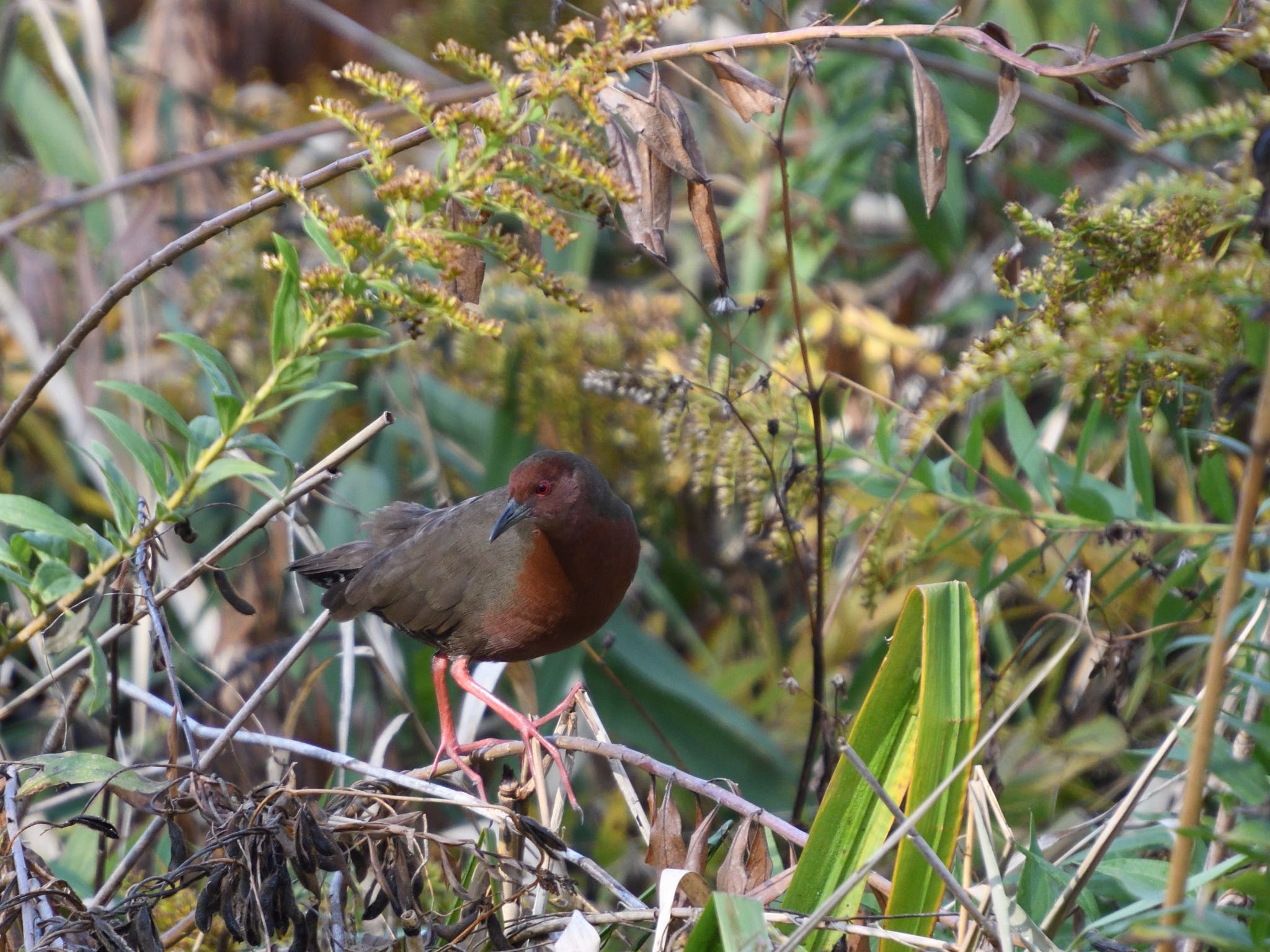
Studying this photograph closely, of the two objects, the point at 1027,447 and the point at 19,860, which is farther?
the point at 1027,447

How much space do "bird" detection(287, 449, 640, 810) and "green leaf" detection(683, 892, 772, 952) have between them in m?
1.23

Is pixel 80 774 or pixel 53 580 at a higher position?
pixel 53 580

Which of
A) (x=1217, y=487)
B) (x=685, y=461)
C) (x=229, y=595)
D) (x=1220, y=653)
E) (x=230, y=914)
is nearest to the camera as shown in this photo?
(x=1220, y=653)

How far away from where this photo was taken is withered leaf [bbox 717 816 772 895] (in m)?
2.06

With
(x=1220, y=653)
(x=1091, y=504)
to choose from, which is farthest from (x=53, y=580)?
(x=1091, y=504)

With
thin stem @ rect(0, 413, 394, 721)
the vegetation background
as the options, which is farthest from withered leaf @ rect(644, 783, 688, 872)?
thin stem @ rect(0, 413, 394, 721)

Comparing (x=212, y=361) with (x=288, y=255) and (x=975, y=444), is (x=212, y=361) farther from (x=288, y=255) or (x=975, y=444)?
(x=975, y=444)

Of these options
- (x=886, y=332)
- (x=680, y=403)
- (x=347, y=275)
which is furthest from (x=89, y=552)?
(x=886, y=332)

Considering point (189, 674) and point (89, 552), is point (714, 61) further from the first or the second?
point (189, 674)

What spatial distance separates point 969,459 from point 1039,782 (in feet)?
6.22

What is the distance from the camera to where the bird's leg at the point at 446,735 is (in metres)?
2.85

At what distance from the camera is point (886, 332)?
17.0ft

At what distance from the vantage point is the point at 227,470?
79.4 inches

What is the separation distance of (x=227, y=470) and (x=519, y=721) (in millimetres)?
1027
